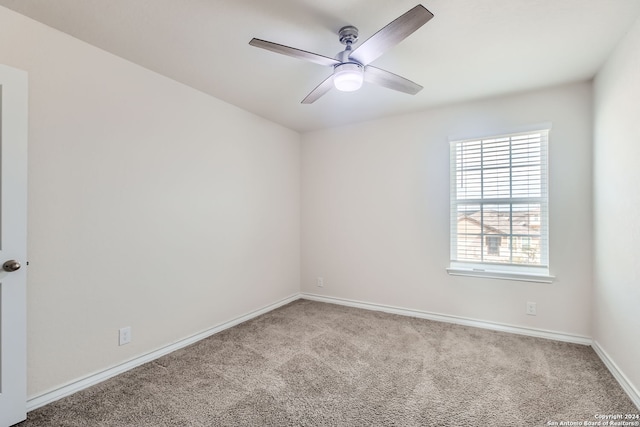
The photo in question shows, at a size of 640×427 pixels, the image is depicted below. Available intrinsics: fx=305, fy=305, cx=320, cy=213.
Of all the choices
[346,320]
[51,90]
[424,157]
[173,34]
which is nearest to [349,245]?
[346,320]

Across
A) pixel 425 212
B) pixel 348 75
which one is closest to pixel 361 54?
pixel 348 75

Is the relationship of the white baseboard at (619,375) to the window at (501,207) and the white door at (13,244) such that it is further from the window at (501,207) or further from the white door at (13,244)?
the white door at (13,244)

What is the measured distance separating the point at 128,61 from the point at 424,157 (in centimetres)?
297

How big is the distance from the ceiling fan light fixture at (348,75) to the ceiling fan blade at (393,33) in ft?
0.15

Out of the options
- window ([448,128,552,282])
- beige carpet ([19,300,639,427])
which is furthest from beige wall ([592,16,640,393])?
window ([448,128,552,282])

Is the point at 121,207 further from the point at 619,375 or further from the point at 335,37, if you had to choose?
the point at 619,375

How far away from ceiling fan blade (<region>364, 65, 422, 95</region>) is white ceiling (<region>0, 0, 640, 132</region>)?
0.24 metres

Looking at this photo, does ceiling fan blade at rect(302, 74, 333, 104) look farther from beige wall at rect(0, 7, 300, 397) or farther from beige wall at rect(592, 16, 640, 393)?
beige wall at rect(592, 16, 640, 393)

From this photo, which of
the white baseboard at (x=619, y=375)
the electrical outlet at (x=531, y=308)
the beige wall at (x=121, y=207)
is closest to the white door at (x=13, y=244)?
the beige wall at (x=121, y=207)

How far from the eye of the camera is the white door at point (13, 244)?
5.52 ft

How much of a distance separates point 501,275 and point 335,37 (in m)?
2.72

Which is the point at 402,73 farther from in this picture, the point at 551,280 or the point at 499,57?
the point at 551,280

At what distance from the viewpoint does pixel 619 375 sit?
2.13 m

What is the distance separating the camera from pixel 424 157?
351 centimetres
